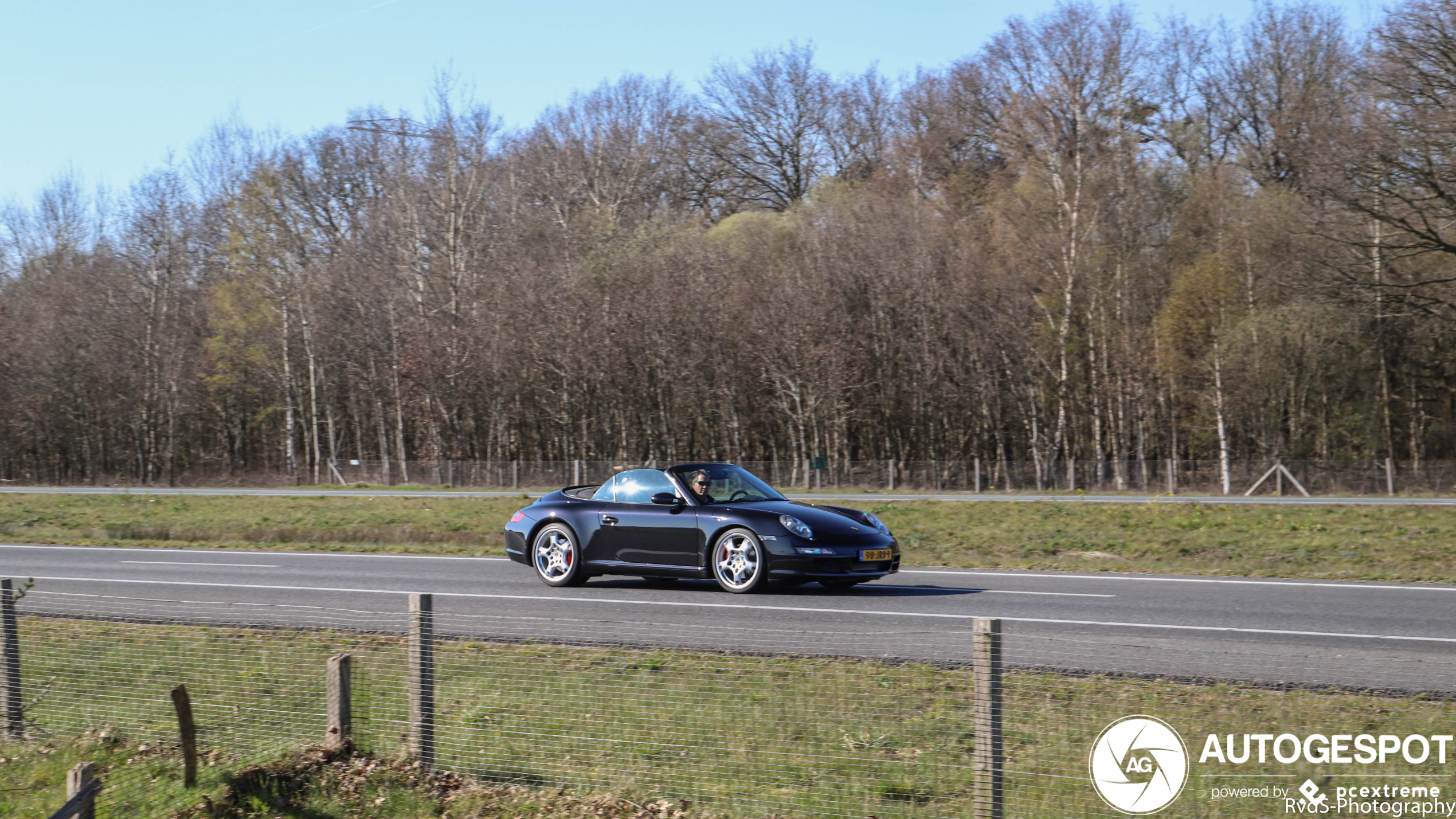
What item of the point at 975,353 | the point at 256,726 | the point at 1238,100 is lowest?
the point at 256,726

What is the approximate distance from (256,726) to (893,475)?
1266 inches

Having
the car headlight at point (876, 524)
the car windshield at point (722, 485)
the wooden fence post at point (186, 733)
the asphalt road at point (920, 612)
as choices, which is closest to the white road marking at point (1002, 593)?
the asphalt road at point (920, 612)

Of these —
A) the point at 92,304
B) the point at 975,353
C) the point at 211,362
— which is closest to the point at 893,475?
the point at 975,353

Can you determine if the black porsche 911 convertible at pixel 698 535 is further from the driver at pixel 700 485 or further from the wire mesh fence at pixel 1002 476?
the wire mesh fence at pixel 1002 476

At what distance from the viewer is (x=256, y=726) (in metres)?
7.87

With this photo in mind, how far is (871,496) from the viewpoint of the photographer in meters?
34.2

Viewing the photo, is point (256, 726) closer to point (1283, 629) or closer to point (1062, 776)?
point (1062, 776)

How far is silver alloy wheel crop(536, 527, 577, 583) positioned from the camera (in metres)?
14.0

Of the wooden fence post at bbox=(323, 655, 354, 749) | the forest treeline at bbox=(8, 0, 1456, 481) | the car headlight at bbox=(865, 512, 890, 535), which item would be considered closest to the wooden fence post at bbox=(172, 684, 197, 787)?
the wooden fence post at bbox=(323, 655, 354, 749)

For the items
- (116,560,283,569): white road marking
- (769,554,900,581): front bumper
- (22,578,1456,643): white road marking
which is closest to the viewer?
(22,578,1456,643): white road marking

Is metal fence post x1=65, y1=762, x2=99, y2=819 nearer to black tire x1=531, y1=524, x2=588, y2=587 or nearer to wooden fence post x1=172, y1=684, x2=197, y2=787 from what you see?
wooden fence post x1=172, y1=684, x2=197, y2=787

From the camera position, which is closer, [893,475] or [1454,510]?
[1454,510]

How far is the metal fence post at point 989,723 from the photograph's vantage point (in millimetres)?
5441

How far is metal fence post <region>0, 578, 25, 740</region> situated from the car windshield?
703cm
